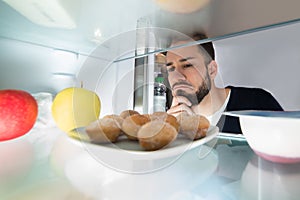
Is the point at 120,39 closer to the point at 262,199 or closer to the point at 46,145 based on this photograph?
the point at 46,145

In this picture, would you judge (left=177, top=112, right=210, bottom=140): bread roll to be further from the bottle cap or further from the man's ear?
the man's ear

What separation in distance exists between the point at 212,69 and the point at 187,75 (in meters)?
0.21

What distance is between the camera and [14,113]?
1.73 ft

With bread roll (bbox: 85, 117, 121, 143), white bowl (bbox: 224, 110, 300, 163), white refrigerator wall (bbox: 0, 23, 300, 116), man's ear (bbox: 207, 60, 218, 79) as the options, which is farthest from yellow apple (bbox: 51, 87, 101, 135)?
man's ear (bbox: 207, 60, 218, 79)

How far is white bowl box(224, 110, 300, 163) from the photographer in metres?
0.29

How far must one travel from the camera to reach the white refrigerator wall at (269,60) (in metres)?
0.74

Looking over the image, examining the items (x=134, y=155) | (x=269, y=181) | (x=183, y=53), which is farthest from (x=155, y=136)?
(x=183, y=53)

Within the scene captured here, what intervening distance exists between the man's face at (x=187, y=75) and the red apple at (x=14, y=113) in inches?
21.7

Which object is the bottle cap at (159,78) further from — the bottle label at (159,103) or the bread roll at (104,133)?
the bread roll at (104,133)

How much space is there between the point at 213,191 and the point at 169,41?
1.94 ft

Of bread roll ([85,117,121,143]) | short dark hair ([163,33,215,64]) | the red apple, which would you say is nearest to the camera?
bread roll ([85,117,121,143])

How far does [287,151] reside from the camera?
1.05 feet

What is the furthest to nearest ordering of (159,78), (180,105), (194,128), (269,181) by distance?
(159,78) → (180,105) → (194,128) → (269,181)

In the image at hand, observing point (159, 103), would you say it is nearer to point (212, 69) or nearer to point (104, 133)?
point (212, 69)
